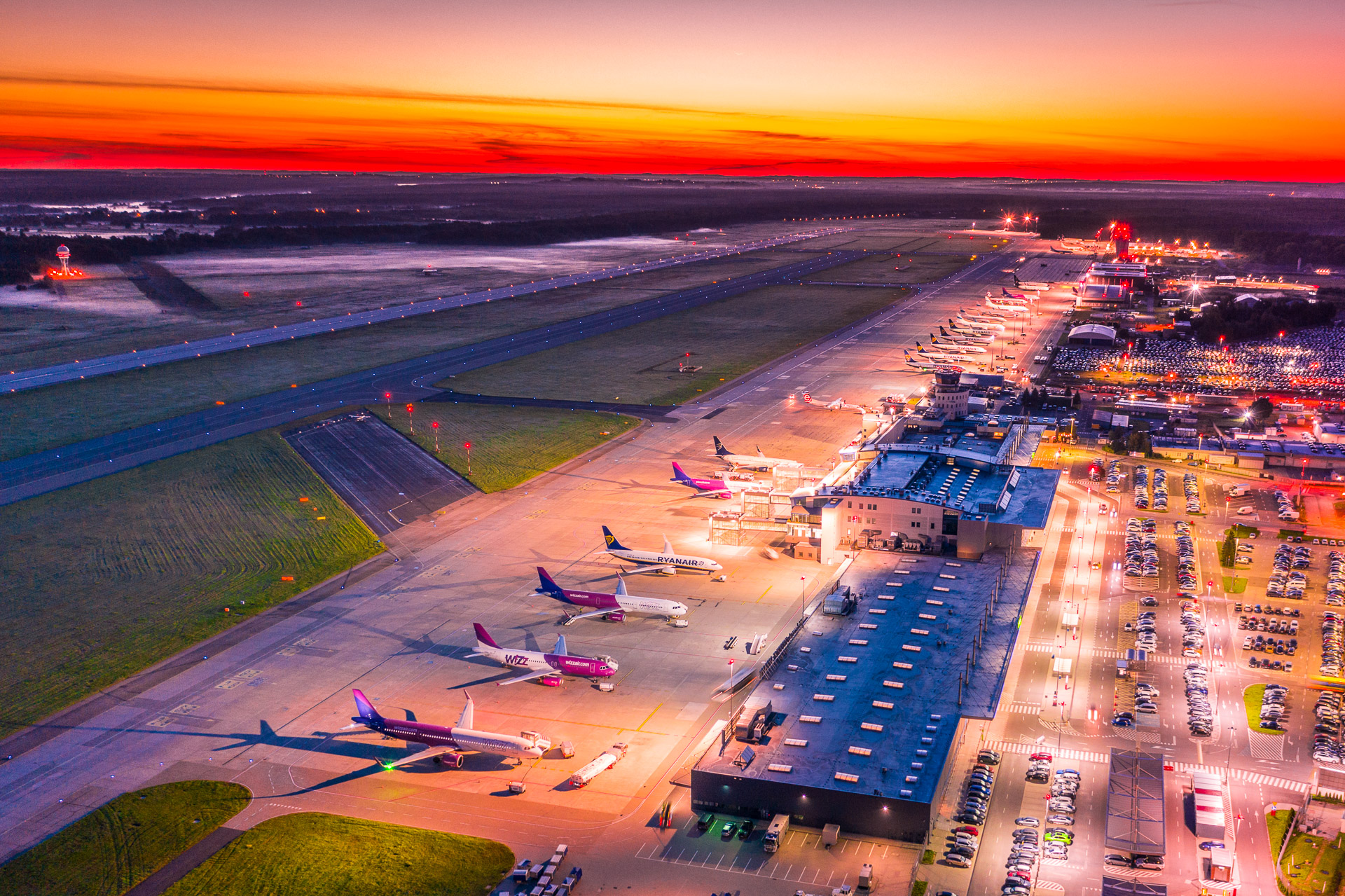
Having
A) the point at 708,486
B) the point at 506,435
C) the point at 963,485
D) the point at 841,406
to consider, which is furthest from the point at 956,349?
the point at 963,485

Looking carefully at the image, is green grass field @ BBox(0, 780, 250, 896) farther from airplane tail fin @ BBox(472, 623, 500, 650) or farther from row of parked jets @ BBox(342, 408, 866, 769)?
airplane tail fin @ BBox(472, 623, 500, 650)

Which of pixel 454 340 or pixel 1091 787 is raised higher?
pixel 454 340

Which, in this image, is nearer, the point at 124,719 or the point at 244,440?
the point at 124,719

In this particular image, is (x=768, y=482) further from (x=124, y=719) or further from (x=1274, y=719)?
(x=124, y=719)

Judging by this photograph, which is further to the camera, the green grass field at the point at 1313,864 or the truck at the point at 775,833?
the truck at the point at 775,833

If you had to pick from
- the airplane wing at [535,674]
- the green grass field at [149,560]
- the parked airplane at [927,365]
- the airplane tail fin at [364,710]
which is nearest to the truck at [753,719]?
the airplane wing at [535,674]

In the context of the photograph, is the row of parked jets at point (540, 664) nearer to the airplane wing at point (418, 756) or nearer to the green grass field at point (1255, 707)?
the airplane wing at point (418, 756)

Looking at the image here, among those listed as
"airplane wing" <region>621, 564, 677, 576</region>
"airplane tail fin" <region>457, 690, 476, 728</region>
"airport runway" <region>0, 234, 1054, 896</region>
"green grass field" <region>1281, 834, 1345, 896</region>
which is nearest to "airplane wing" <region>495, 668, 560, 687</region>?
"airport runway" <region>0, 234, 1054, 896</region>

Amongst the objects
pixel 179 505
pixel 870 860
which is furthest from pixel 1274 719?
pixel 179 505
